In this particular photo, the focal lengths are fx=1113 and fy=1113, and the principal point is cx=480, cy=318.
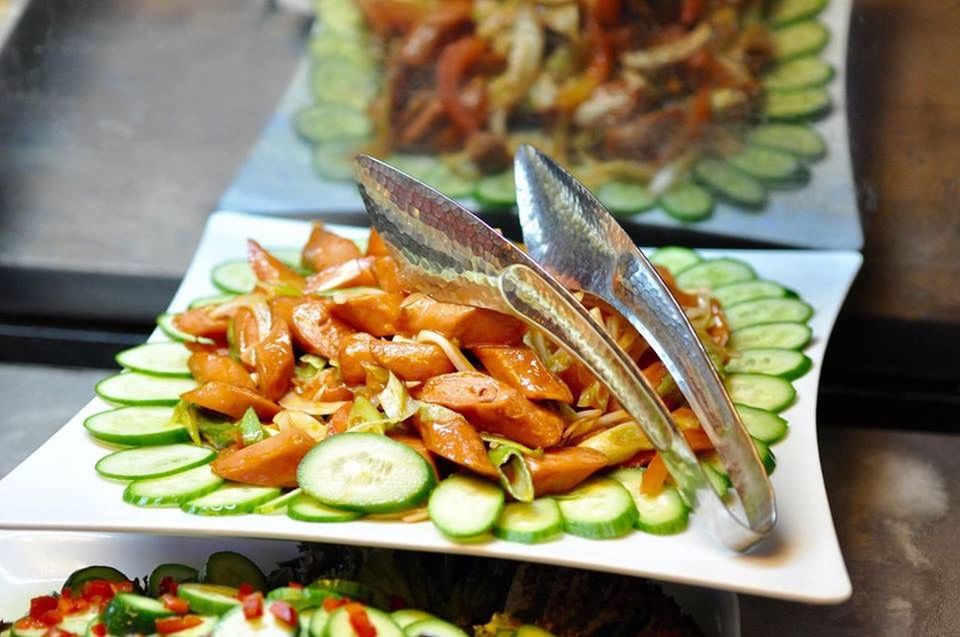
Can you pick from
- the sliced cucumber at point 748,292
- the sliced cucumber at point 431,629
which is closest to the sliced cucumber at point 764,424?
the sliced cucumber at point 748,292

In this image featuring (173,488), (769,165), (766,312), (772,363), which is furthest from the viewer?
(769,165)

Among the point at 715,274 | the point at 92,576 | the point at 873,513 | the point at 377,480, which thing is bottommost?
the point at 873,513

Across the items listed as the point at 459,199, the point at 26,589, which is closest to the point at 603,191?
the point at 459,199

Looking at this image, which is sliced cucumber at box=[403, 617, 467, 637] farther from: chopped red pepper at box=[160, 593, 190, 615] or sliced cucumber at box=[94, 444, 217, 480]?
sliced cucumber at box=[94, 444, 217, 480]

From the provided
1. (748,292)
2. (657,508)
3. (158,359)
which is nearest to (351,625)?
(657,508)

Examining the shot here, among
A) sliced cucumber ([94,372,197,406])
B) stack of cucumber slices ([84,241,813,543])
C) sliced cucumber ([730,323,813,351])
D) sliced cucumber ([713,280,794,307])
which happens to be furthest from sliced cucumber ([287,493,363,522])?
sliced cucumber ([713,280,794,307])

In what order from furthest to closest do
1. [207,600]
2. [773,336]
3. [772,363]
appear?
[773,336] → [772,363] → [207,600]

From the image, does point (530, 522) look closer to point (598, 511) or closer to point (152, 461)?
point (598, 511)
